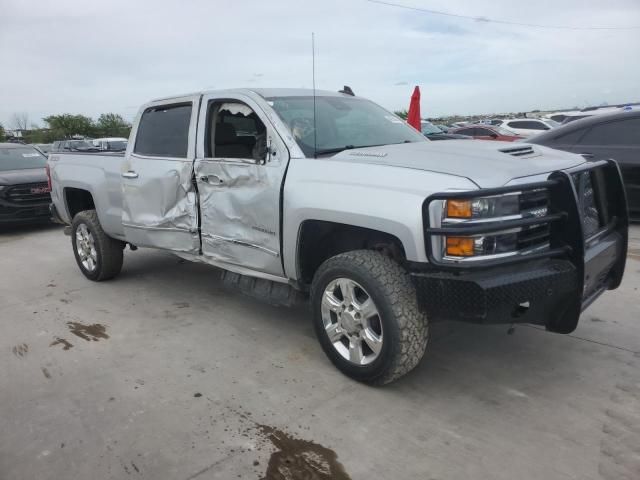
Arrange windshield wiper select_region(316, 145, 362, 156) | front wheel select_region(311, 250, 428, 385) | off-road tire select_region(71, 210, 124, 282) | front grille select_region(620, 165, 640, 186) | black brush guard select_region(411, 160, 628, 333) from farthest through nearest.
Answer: front grille select_region(620, 165, 640, 186)
off-road tire select_region(71, 210, 124, 282)
windshield wiper select_region(316, 145, 362, 156)
front wheel select_region(311, 250, 428, 385)
black brush guard select_region(411, 160, 628, 333)

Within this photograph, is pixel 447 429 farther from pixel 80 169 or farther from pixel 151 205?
pixel 80 169

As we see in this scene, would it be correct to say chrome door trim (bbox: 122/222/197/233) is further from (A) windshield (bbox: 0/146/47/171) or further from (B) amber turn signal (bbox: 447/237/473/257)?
(A) windshield (bbox: 0/146/47/171)

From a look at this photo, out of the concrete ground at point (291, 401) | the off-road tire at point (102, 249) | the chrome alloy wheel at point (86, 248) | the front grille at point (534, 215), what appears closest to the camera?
the concrete ground at point (291, 401)

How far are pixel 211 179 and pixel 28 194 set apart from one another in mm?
6594

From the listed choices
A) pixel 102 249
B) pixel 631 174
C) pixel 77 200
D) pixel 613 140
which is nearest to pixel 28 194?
pixel 77 200

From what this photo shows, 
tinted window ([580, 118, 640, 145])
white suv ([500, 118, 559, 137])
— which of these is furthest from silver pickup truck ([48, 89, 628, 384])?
white suv ([500, 118, 559, 137])

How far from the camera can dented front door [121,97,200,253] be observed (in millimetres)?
4359

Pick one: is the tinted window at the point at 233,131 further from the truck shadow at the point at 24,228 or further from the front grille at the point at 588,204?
the truck shadow at the point at 24,228

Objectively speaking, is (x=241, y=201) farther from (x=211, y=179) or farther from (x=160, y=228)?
(x=160, y=228)

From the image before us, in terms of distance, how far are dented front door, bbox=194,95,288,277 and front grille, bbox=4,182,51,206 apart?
20.8 feet

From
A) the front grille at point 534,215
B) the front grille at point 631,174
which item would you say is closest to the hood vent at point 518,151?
the front grille at point 534,215

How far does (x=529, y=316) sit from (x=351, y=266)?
102cm

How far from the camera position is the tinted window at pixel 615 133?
23.4 ft

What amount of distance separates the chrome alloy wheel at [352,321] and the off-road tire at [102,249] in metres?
3.26
